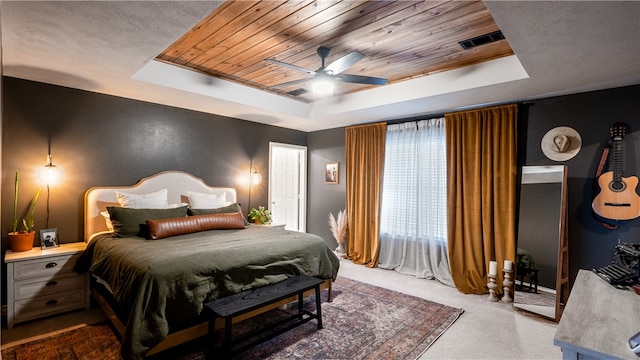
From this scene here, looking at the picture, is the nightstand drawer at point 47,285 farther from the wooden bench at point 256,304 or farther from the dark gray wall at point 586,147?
the dark gray wall at point 586,147

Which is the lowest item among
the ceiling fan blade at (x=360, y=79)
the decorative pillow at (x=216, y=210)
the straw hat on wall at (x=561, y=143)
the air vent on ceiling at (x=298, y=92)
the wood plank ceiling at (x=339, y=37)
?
the decorative pillow at (x=216, y=210)

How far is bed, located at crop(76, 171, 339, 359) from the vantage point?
82.6 inches

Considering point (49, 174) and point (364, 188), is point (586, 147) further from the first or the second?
point (49, 174)

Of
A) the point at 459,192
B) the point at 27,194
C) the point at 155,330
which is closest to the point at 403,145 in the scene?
the point at 459,192

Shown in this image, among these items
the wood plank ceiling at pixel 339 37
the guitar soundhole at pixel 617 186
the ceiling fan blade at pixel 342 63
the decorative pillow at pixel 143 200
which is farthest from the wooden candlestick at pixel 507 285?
the decorative pillow at pixel 143 200

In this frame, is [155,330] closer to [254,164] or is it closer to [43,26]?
[43,26]

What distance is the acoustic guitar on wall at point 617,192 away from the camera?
2.81 m

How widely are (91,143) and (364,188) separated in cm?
368

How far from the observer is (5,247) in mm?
3008

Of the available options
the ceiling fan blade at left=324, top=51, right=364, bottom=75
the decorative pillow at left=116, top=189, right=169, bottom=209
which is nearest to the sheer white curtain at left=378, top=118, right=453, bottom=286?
the ceiling fan blade at left=324, top=51, right=364, bottom=75

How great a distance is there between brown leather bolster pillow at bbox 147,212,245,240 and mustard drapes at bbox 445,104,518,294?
2786 mm

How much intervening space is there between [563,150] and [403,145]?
75.4 inches

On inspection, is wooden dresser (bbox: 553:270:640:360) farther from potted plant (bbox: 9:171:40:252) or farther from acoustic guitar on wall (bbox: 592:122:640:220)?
potted plant (bbox: 9:171:40:252)

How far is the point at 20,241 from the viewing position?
287cm
